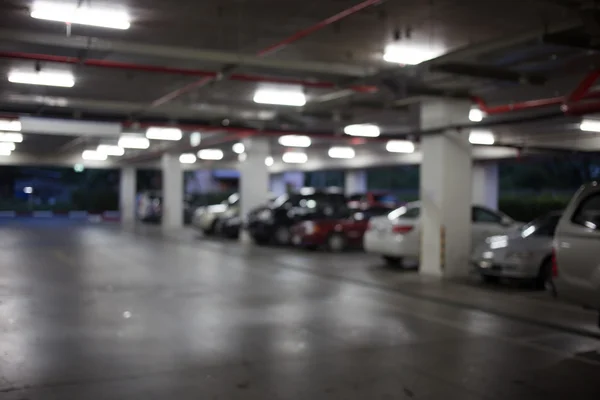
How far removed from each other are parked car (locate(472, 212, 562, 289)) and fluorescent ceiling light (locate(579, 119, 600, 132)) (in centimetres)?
467

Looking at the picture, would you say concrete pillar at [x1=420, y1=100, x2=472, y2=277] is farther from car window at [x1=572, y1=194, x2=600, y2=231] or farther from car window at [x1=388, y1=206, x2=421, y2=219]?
car window at [x1=572, y1=194, x2=600, y2=231]

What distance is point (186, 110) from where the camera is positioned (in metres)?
19.4

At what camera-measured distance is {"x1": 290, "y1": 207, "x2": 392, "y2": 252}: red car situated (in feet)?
69.3

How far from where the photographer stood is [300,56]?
39.8ft

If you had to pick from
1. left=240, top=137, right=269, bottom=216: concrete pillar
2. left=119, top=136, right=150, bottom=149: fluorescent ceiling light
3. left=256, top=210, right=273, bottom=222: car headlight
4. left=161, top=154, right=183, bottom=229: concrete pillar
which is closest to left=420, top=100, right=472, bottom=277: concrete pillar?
left=256, top=210, right=273, bottom=222: car headlight

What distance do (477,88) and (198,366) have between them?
1040cm

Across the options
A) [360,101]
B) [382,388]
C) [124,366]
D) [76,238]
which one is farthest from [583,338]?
[76,238]

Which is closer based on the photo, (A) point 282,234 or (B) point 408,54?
(B) point 408,54

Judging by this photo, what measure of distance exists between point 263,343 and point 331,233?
42.6 ft

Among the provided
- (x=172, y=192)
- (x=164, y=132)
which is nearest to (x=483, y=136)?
(x=164, y=132)

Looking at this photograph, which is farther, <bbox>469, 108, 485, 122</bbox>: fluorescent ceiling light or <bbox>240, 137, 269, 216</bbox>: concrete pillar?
<bbox>240, 137, 269, 216</bbox>: concrete pillar

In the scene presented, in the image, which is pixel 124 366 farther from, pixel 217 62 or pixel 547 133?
pixel 547 133

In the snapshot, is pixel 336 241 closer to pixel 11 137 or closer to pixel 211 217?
pixel 211 217

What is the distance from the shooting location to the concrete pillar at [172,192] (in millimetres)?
36250
